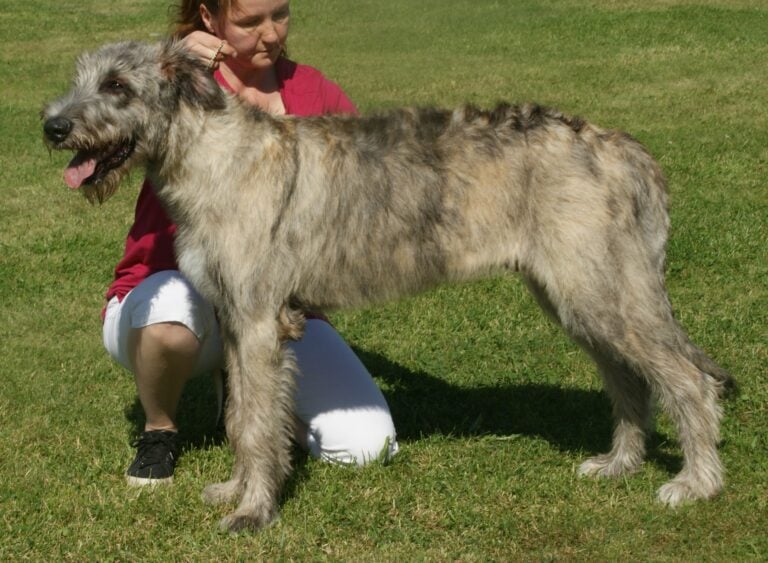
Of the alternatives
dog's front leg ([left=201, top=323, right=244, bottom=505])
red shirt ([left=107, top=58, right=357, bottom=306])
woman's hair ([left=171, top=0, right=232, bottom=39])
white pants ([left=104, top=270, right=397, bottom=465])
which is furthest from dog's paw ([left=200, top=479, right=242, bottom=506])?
woman's hair ([left=171, top=0, right=232, bottom=39])

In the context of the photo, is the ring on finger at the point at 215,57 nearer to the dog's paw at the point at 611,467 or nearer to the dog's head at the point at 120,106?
the dog's head at the point at 120,106

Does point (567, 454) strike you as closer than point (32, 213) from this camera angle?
Yes

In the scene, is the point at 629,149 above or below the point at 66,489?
above

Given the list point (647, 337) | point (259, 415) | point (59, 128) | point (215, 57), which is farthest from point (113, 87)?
point (647, 337)

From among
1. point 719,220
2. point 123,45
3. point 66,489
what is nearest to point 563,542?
point 66,489

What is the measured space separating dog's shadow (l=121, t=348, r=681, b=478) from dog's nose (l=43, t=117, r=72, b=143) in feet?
6.57

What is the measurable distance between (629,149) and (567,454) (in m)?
1.62

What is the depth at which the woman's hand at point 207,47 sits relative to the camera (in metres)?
4.55

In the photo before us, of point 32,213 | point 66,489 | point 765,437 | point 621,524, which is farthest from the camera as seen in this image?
point 32,213

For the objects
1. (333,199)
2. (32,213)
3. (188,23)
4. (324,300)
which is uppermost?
(188,23)

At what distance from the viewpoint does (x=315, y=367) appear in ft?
18.7

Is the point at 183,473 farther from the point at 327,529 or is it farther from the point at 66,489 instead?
the point at 327,529

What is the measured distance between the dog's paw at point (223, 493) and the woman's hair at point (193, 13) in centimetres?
206

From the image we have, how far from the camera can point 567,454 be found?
17.9ft
